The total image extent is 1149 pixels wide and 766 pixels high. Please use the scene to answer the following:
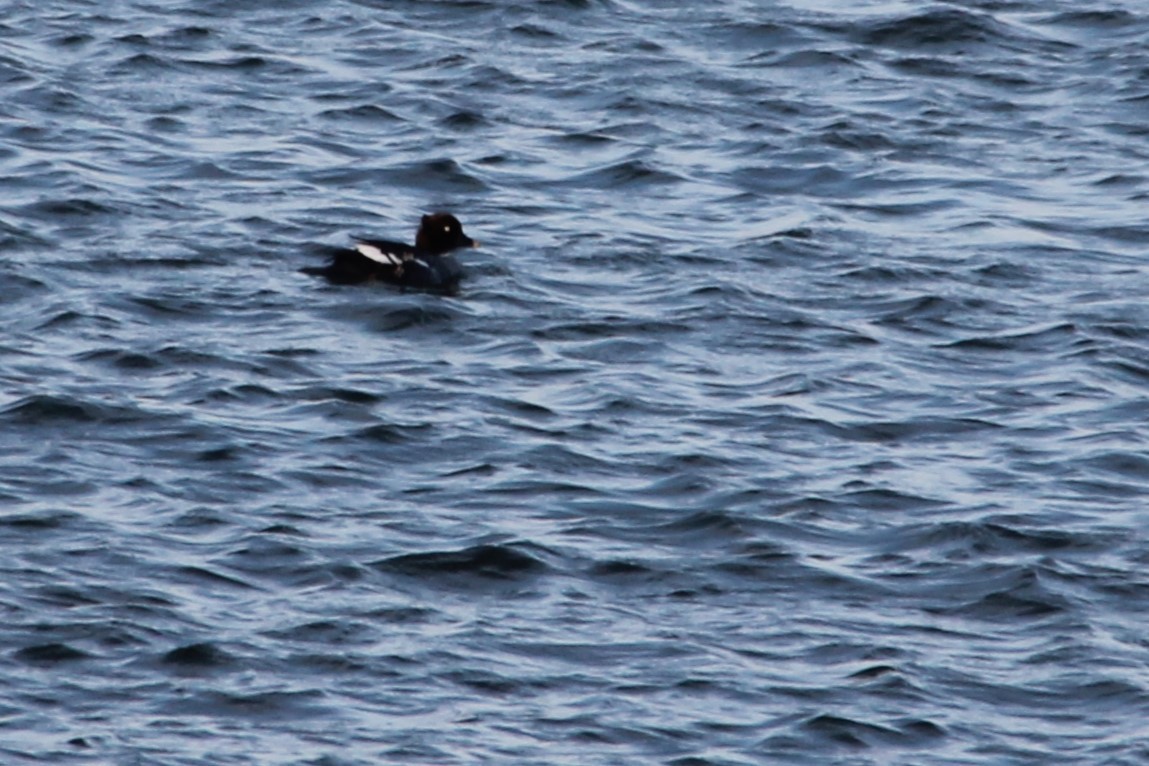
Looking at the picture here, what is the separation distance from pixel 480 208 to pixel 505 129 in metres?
1.65

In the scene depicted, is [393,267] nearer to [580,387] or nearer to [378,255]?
[378,255]

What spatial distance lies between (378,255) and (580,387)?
1.74 m

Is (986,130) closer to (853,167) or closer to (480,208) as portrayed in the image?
(853,167)

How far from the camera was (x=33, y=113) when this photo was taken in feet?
62.5

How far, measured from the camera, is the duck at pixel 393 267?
15641 millimetres

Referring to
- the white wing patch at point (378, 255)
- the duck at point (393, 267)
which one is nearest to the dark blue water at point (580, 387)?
the duck at point (393, 267)

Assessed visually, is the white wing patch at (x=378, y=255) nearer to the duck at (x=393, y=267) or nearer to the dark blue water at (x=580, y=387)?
the duck at (x=393, y=267)

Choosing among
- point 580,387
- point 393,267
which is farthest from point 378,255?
point 580,387

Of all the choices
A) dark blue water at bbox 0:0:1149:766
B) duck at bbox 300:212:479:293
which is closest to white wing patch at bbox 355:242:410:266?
duck at bbox 300:212:479:293

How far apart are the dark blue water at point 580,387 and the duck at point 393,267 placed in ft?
0.31

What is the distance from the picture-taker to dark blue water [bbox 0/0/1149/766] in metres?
10.7

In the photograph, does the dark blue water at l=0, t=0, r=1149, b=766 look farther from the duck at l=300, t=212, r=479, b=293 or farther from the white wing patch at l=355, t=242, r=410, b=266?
the white wing patch at l=355, t=242, r=410, b=266

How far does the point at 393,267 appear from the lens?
15.7 meters

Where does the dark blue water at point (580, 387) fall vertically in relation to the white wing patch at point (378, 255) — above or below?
below
